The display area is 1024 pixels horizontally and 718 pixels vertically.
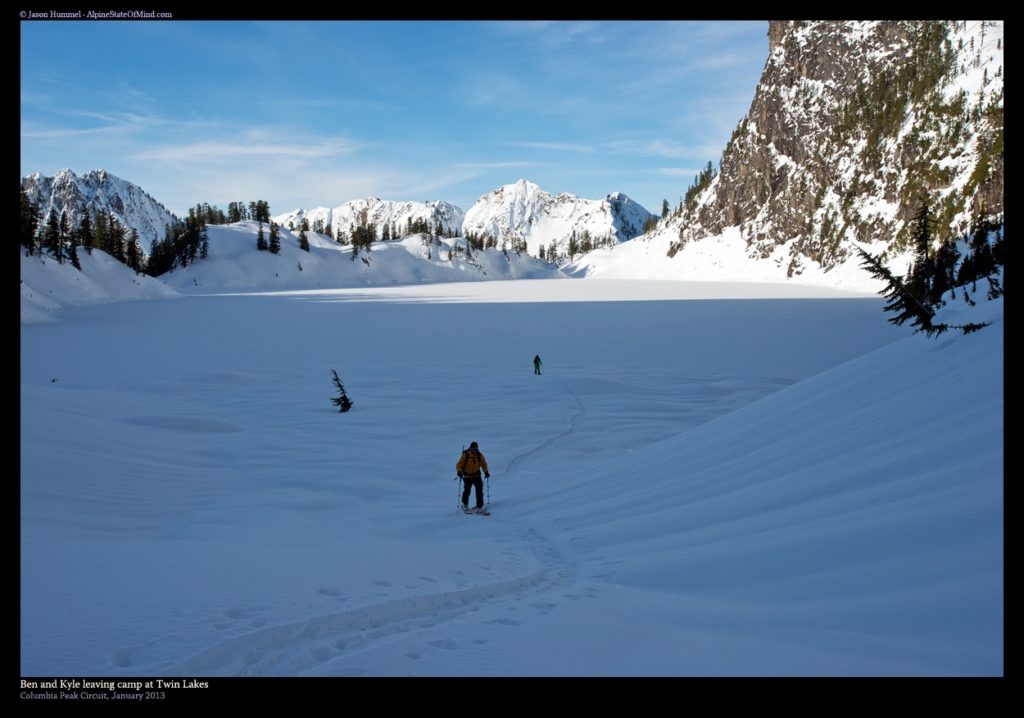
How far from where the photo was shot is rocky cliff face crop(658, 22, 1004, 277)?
84562 mm

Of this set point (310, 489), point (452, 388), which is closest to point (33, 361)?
point (452, 388)

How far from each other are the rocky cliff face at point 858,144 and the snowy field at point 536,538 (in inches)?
3220

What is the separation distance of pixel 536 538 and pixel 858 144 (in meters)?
135

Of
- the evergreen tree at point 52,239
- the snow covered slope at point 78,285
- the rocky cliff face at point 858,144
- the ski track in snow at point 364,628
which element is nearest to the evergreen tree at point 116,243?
the snow covered slope at point 78,285

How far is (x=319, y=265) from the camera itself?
13962cm

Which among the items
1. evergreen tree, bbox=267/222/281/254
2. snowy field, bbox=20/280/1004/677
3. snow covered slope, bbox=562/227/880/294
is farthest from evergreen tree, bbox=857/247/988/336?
evergreen tree, bbox=267/222/281/254

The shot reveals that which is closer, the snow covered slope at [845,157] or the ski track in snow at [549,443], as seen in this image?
the ski track in snow at [549,443]

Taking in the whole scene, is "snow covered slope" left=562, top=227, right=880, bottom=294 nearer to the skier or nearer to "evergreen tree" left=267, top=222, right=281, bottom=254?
the skier

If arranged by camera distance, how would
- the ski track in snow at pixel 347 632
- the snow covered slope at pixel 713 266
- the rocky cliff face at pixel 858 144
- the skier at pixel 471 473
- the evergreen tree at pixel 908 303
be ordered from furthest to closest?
1. the snow covered slope at pixel 713 266
2. the rocky cliff face at pixel 858 144
3. the skier at pixel 471 473
4. the evergreen tree at pixel 908 303
5. the ski track in snow at pixel 347 632

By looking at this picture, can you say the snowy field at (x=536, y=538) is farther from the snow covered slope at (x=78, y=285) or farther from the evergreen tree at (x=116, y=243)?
the evergreen tree at (x=116, y=243)

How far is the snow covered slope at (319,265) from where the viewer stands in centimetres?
11981

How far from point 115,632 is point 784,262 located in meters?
136

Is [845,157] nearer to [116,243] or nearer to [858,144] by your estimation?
[858,144]
